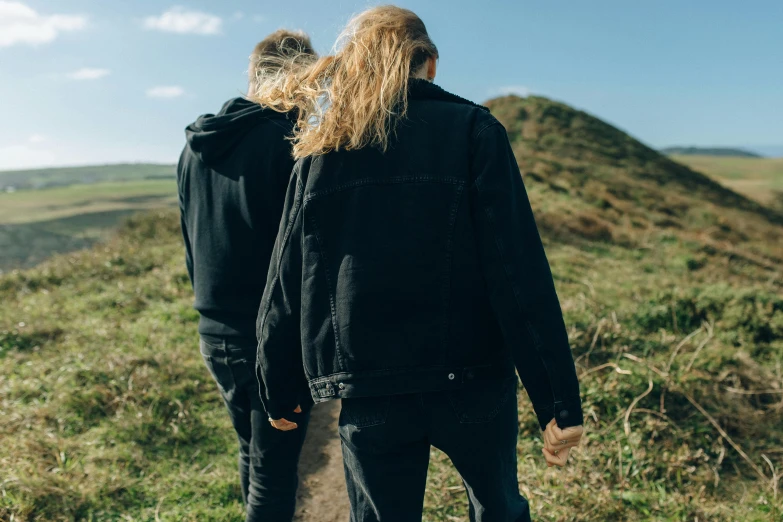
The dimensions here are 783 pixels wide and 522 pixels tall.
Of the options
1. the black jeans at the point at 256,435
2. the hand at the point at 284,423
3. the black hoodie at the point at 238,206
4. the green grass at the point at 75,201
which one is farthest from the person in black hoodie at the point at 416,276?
the green grass at the point at 75,201

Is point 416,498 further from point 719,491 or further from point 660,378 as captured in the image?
point 660,378

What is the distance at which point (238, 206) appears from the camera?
2.49 meters

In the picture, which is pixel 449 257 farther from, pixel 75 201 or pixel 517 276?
pixel 75 201

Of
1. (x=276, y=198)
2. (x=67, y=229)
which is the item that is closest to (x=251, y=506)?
(x=276, y=198)

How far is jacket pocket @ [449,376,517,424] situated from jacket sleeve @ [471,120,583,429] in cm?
11

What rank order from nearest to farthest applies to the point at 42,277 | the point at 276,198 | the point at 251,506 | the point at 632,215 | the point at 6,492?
the point at 276,198, the point at 251,506, the point at 6,492, the point at 42,277, the point at 632,215

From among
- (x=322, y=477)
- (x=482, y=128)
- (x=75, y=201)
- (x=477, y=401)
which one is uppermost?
(x=482, y=128)

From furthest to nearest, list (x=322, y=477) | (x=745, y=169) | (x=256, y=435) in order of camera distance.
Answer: (x=745, y=169) < (x=322, y=477) < (x=256, y=435)

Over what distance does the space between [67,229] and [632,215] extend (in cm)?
1456

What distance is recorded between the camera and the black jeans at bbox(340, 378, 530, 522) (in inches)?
72.9

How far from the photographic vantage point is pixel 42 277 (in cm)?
995

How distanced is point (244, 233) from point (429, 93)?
40.1 inches

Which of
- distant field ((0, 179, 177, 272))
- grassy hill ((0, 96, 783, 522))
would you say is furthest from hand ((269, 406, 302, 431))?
distant field ((0, 179, 177, 272))

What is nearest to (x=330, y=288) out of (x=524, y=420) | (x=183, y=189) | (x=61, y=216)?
(x=183, y=189)
